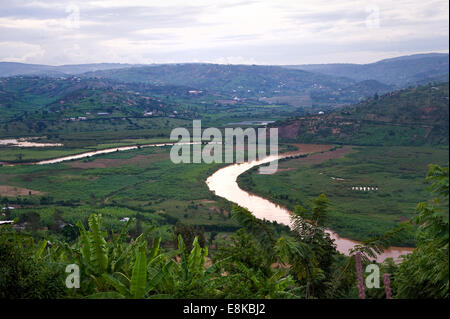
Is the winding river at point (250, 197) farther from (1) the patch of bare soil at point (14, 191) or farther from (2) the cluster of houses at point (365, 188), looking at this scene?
(1) the patch of bare soil at point (14, 191)

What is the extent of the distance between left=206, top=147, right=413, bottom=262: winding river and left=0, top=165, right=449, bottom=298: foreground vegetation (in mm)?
11167

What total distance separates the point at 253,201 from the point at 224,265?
836 inches

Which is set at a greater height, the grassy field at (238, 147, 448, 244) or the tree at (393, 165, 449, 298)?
the tree at (393, 165, 449, 298)

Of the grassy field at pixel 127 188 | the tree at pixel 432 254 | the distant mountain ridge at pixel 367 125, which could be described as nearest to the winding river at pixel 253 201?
the grassy field at pixel 127 188

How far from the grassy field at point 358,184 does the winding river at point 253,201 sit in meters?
0.69

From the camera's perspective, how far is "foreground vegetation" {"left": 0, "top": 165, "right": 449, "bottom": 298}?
487 centimetres

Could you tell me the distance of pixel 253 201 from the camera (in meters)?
29.2

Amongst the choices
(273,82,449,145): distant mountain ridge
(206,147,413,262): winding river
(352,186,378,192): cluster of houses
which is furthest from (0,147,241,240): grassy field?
(273,82,449,145): distant mountain ridge

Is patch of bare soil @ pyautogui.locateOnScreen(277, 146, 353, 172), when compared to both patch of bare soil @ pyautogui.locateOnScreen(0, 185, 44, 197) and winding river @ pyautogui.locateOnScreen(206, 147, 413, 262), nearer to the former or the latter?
winding river @ pyautogui.locateOnScreen(206, 147, 413, 262)

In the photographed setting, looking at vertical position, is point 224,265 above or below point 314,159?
A: above

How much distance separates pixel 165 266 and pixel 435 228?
332 centimetres

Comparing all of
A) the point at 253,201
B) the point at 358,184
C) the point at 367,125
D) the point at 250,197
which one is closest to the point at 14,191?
the point at 250,197

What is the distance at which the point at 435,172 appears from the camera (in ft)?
13.6

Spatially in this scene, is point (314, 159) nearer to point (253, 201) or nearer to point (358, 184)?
point (358, 184)
